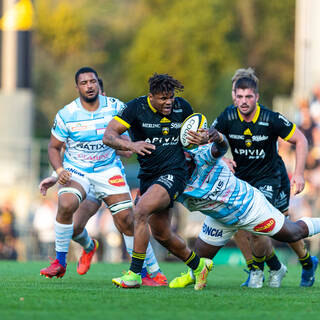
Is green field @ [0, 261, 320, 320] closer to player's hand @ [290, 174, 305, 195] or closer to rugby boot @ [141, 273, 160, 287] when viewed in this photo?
rugby boot @ [141, 273, 160, 287]

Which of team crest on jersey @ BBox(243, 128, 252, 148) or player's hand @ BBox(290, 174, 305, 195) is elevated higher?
team crest on jersey @ BBox(243, 128, 252, 148)

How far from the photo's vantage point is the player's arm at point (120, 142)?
8.98m

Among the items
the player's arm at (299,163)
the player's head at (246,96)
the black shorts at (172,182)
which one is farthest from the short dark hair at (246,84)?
the black shorts at (172,182)

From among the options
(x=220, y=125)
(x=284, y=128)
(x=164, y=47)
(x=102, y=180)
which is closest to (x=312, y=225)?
(x=284, y=128)

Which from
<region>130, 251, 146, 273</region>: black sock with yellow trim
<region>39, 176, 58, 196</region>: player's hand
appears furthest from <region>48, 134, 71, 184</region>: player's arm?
<region>130, 251, 146, 273</region>: black sock with yellow trim

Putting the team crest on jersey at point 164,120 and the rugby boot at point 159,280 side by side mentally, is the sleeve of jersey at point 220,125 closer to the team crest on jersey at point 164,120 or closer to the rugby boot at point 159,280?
the team crest on jersey at point 164,120

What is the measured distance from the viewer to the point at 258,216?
9.51m

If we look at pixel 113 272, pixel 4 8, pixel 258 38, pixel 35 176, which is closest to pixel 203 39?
pixel 258 38

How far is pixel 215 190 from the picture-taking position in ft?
31.1

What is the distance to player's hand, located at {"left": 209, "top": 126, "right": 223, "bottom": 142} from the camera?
9336 mm

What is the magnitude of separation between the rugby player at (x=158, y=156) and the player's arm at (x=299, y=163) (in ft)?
3.74

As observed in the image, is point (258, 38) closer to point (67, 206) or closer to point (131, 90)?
point (131, 90)

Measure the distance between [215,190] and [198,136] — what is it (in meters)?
0.65

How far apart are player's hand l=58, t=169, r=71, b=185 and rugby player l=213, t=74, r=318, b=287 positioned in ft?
5.51
